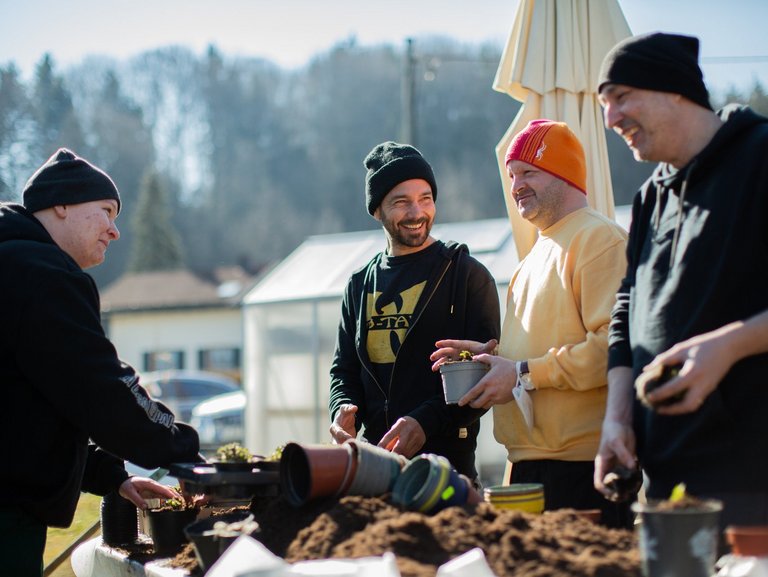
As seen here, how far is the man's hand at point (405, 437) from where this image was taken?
3557 mm

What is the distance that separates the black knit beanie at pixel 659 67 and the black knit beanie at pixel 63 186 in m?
1.94

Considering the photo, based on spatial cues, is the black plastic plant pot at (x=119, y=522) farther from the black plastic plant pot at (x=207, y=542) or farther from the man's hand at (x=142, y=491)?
the black plastic plant pot at (x=207, y=542)

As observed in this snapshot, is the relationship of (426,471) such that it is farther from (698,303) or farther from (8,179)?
(8,179)

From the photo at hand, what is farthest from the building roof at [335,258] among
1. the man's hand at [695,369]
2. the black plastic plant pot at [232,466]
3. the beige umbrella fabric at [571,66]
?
the man's hand at [695,369]

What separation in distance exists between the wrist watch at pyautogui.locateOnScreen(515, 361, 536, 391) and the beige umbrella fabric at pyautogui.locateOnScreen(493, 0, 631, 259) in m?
1.57

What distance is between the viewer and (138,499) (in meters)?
3.49

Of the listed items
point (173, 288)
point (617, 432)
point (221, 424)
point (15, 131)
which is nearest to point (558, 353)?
point (617, 432)

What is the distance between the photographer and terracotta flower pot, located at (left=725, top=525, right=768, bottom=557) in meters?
1.96

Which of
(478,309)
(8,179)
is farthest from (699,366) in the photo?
(8,179)

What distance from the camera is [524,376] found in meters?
3.20

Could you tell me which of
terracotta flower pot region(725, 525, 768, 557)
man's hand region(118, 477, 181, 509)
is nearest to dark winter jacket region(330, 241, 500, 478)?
man's hand region(118, 477, 181, 509)

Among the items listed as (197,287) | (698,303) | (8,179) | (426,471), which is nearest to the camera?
(698,303)

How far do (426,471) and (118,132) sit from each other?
6608 cm

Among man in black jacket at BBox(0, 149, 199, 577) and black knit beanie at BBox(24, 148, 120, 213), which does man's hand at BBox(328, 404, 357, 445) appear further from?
black knit beanie at BBox(24, 148, 120, 213)
